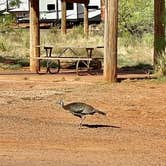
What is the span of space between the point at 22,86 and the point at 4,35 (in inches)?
673

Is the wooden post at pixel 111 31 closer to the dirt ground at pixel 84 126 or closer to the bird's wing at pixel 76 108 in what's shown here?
the dirt ground at pixel 84 126

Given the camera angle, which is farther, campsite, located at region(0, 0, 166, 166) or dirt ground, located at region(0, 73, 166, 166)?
campsite, located at region(0, 0, 166, 166)

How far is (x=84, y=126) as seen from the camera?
1091 cm

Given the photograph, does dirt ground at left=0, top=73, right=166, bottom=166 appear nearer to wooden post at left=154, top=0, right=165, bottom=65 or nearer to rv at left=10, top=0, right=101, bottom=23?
wooden post at left=154, top=0, right=165, bottom=65

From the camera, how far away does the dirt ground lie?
8336 mm

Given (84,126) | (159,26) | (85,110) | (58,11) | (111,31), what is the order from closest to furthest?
1. (85,110)
2. (84,126)
3. (111,31)
4. (159,26)
5. (58,11)

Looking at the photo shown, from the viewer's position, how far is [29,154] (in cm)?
844

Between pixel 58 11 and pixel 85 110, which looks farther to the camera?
pixel 58 11

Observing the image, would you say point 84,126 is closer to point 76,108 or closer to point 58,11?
point 76,108

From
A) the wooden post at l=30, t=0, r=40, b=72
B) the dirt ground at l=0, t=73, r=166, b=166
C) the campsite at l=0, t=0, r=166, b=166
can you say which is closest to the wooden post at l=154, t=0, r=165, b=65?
the campsite at l=0, t=0, r=166, b=166


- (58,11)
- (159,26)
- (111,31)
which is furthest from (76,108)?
(58,11)

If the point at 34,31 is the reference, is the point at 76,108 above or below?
below

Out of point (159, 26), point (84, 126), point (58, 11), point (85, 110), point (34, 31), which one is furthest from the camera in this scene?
point (58, 11)

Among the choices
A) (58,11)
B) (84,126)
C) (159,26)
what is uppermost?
(58,11)
